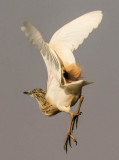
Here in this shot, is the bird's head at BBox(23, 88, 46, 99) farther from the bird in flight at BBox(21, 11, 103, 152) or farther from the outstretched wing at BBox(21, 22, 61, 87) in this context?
the outstretched wing at BBox(21, 22, 61, 87)

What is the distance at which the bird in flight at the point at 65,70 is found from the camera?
7.43 ft

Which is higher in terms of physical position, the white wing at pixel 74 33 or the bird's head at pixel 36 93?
the white wing at pixel 74 33

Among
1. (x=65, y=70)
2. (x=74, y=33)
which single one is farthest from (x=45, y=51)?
(x=74, y=33)

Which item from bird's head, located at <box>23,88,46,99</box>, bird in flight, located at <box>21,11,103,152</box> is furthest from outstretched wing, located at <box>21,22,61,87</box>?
bird's head, located at <box>23,88,46,99</box>

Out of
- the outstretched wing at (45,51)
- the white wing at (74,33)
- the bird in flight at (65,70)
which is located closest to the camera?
the outstretched wing at (45,51)

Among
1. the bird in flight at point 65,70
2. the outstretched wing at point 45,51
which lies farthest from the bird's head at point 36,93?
the outstretched wing at point 45,51

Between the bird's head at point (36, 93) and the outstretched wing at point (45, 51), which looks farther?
the bird's head at point (36, 93)

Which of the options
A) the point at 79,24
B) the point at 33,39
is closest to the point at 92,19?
the point at 79,24

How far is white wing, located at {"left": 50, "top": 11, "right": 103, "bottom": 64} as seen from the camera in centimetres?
241

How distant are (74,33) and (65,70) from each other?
18cm

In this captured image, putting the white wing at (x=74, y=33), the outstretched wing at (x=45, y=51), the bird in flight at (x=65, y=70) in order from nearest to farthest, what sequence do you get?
the outstretched wing at (x=45, y=51) → the bird in flight at (x=65, y=70) → the white wing at (x=74, y=33)

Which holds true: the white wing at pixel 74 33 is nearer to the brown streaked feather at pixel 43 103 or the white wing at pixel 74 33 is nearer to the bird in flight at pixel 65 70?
the bird in flight at pixel 65 70

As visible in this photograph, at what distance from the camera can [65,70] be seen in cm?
233

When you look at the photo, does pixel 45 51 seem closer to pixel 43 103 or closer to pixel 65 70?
pixel 65 70
